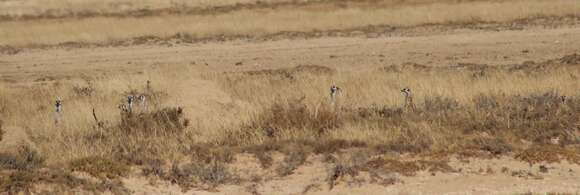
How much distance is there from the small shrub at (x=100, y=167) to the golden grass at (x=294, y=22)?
21.2 m

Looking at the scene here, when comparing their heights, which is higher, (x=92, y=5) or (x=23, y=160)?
(x=92, y=5)

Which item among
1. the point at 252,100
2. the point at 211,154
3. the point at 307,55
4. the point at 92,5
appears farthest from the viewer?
the point at 92,5

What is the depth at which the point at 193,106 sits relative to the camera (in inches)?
521

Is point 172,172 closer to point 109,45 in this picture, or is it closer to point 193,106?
point 193,106

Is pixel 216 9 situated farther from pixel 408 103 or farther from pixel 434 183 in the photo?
pixel 434 183

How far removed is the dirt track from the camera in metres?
22.7

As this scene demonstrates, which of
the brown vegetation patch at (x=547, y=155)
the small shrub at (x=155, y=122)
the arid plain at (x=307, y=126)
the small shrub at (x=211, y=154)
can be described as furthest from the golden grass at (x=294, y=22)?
the brown vegetation patch at (x=547, y=155)

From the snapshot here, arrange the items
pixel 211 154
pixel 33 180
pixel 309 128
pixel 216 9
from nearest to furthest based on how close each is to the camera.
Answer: pixel 33 180
pixel 211 154
pixel 309 128
pixel 216 9

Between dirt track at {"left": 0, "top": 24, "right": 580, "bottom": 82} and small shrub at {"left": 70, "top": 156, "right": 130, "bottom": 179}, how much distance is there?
11.6 m

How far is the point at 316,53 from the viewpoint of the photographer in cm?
2492

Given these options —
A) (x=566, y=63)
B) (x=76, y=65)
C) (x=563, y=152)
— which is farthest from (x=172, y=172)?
(x=76, y=65)

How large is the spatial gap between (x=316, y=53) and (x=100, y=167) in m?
15.5

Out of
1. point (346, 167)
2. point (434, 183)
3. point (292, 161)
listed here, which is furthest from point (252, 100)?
point (434, 183)

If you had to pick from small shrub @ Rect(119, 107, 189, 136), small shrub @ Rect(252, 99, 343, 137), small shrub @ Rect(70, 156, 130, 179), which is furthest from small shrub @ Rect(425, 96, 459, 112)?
small shrub @ Rect(70, 156, 130, 179)
